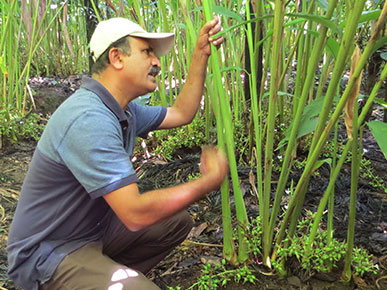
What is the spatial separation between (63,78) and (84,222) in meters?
2.94

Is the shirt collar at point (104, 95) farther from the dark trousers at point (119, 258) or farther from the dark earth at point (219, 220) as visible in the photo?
the dark earth at point (219, 220)

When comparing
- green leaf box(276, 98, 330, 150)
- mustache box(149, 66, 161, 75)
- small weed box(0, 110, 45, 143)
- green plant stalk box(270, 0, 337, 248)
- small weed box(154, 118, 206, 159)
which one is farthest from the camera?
small weed box(0, 110, 45, 143)

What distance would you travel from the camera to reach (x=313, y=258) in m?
0.91

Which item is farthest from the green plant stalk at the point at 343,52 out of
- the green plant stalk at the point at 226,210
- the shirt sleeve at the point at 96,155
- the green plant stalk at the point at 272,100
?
the shirt sleeve at the point at 96,155

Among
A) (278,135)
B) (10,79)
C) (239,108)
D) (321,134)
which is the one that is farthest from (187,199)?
(10,79)

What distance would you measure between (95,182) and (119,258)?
481mm

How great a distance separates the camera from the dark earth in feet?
2.97

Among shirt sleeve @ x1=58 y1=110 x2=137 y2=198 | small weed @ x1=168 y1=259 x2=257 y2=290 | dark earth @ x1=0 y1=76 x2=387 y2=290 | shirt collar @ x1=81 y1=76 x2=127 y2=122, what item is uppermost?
shirt collar @ x1=81 y1=76 x2=127 y2=122

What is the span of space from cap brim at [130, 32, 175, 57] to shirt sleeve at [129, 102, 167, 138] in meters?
0.20

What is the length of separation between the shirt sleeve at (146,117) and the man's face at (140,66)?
21cm

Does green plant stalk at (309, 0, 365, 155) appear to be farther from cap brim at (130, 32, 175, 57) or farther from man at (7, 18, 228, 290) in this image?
cap brim at (130, 32, 175, 57)

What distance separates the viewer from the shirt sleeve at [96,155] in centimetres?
75

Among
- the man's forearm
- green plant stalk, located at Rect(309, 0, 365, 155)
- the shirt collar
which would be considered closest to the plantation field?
green plant stalk, located at Rect(309, 0, 365, 155)

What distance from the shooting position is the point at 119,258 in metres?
1.15
